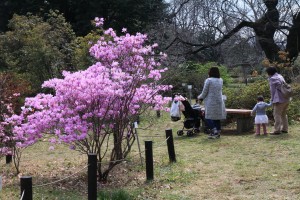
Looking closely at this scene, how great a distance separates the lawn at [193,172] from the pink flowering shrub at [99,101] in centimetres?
61

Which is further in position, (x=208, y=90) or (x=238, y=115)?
(x=238, y=115)

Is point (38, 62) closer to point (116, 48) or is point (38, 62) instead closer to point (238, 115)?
point (238, 115)

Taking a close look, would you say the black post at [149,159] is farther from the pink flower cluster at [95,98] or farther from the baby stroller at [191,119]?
the baby stroller at [191,119]

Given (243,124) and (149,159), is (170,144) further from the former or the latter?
(243,124)

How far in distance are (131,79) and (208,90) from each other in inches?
151

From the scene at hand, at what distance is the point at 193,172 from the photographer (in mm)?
6688

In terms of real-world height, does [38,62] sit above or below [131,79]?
above

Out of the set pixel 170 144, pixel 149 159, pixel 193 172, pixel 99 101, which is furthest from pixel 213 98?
pixel 99 101

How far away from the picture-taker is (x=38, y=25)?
701 inches

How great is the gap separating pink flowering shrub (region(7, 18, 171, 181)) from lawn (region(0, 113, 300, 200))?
608 millimetres

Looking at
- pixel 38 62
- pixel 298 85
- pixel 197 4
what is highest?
pixel 197 4

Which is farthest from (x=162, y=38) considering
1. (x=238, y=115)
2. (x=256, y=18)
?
(x=238, y=115)

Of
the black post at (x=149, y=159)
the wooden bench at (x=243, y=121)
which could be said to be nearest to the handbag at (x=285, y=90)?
the wooden bench at (x=243, y=121)

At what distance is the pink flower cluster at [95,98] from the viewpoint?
230 inches
